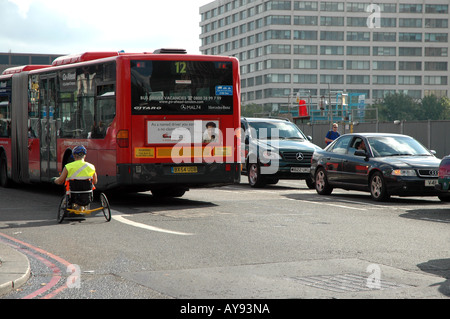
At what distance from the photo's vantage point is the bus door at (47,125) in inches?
695

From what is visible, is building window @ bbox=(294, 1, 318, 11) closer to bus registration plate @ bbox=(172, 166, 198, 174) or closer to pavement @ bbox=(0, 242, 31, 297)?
bus registration plate @ bbox=(172, 166, 198, 174)

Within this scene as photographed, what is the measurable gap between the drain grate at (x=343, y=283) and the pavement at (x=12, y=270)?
256 centimetres

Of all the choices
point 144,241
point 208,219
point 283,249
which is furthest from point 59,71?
point 283,249

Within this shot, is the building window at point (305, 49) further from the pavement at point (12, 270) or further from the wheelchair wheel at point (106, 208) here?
the pavement at point (12, 270)

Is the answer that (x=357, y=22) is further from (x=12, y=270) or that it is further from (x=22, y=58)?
(x=12, y=270)

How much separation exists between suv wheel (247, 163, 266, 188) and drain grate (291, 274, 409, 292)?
13.5 metres

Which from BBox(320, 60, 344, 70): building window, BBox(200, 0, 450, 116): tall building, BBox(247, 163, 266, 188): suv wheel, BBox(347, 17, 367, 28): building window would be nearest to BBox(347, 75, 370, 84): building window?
BBox(200, 0, 450, 116): tall building

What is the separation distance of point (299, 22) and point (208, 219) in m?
127

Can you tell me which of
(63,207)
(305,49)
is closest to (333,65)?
(305,49)

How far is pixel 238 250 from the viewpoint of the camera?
9367 millimetres

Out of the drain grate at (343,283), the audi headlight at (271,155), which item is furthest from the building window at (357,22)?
the drain grate at (343,283)

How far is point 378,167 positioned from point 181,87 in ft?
14.5

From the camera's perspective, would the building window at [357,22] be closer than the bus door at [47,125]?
No

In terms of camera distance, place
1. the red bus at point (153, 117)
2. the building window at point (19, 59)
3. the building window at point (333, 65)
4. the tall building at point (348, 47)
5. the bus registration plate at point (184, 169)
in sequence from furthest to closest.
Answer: the building window at point (333, 65) → the tall building at point (348, 47) → the building window at point (19, 59) → the bus registration plate at point (184, 169) → the red bus at point (153, 117)
